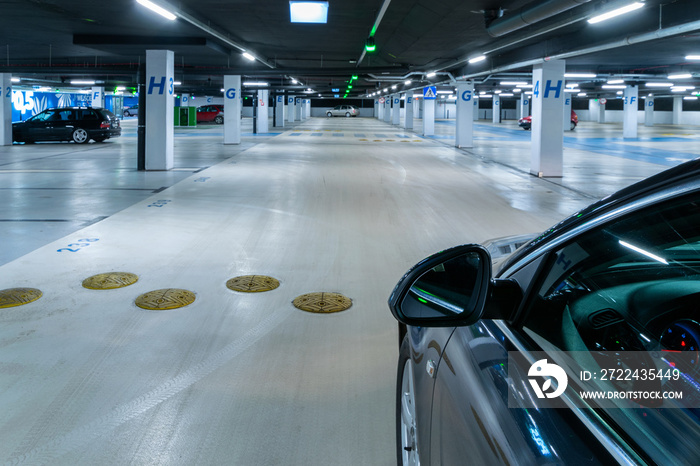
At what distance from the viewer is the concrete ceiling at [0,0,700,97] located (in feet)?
38.2

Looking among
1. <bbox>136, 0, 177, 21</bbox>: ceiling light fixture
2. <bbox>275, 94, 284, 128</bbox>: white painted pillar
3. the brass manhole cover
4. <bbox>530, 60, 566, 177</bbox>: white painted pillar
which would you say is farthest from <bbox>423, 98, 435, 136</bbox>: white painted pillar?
the brass manhole cover

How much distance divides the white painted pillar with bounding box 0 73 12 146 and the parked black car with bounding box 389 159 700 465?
2643 cm

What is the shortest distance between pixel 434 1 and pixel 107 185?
Result: 298 inches

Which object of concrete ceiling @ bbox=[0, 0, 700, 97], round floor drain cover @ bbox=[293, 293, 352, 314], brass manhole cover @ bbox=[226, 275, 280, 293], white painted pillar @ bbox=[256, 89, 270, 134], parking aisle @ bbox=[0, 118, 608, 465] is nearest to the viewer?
parking aisle @ bbox=[0, 118, 608, 465]

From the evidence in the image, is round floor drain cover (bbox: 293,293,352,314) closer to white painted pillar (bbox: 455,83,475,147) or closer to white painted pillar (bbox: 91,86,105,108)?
white painted pillar (bbox: 455,83,475,147)

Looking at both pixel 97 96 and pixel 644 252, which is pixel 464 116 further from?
pixel 97 96

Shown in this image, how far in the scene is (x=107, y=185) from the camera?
1329cm

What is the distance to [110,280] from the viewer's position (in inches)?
239

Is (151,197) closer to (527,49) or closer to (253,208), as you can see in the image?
(253,208)

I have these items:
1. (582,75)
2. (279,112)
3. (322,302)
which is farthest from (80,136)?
(322,302)

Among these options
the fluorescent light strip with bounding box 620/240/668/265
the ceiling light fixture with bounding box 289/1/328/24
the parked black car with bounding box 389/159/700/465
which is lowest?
the parked black car with bounding box 389/159/700/465

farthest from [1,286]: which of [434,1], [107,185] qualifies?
[434,1]

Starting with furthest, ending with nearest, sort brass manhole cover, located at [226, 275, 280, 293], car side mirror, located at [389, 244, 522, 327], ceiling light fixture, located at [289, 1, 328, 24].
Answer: ceiling light fixture, located at [289, 1, 328, 24] < brass manhole cover, located at [226, 275, 280, 293] < car side mirror, located at [389, 244, 522, 327]

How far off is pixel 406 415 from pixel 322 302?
2965 mm
